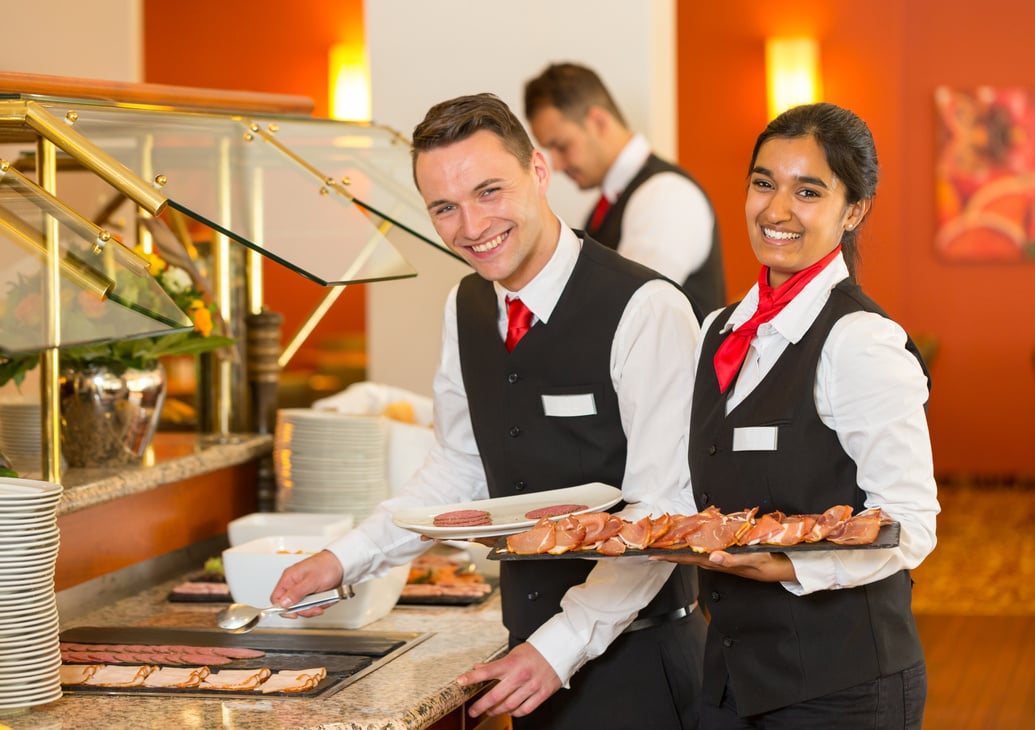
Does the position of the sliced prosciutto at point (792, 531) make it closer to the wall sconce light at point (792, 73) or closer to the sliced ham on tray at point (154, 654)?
the sliced ham on tray at point (154, 654)

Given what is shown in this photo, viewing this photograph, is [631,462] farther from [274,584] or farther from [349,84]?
[349,84]

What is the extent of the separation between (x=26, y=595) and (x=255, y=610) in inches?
15.1

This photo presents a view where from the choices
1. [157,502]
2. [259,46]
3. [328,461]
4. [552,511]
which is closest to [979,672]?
[328,461]

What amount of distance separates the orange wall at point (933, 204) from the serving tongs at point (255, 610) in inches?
231

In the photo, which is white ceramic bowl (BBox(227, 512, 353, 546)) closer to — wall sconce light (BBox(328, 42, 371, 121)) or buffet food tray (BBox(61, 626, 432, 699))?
buffet food tray (BBox(61, 626, 432, 699))

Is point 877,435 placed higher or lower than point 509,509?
higher

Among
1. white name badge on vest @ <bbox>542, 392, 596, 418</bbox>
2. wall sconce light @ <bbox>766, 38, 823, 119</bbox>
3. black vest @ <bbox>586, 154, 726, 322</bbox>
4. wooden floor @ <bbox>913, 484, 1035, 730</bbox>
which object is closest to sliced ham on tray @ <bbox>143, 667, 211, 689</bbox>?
white name badge on vest @ <bbox>542, 392, 596, 418</bbox>

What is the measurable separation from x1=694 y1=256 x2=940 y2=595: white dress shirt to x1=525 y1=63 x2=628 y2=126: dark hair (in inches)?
73.1

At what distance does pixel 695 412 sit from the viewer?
5.99ft

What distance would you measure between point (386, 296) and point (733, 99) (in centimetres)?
411

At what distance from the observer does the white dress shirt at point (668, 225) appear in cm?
334

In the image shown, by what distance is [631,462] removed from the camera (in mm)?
1877

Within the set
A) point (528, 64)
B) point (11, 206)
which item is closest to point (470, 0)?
point (528, 64)

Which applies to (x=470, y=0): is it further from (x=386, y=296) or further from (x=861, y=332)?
(x=861, y=332)
